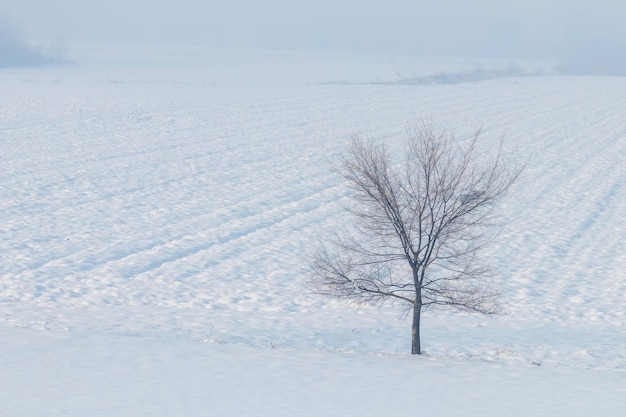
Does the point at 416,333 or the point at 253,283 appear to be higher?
the point at 253,283

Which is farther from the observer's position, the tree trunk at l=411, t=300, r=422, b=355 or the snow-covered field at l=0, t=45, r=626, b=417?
the tree trunk at l=411, t=300, r=422, b=355

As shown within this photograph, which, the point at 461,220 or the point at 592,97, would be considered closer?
the point at 461,220

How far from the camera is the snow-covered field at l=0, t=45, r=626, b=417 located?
1136 cm

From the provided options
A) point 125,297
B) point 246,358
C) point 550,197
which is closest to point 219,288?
point 125,297

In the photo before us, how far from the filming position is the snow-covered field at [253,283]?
1136cm

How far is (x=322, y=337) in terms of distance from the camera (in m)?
16.0

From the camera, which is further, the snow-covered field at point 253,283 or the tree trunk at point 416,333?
the tree trunk at point 416,333

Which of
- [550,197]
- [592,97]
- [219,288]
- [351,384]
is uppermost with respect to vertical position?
[592,97]

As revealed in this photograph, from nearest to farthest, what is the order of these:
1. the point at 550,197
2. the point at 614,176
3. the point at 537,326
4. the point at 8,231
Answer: the point at 537,326 < the point at 8,231 < the point at 550,197 < the point at 614,176

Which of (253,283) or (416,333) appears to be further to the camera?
(253,283)

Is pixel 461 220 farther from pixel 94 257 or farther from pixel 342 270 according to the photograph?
pixel 94 257

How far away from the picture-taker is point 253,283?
1948 cm

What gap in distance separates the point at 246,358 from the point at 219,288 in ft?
19.6

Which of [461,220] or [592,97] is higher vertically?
[592,97]
